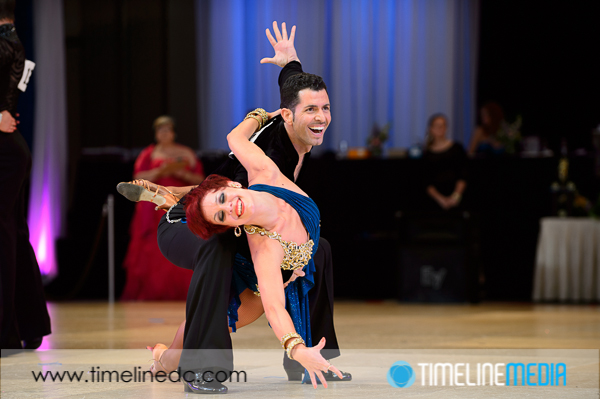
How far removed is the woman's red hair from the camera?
248 centimetres

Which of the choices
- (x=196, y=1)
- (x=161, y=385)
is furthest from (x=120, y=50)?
(x=161, y=385)

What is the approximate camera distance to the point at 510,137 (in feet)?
24.5

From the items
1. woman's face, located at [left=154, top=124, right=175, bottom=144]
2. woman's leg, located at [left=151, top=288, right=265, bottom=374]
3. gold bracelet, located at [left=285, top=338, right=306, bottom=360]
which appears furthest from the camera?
woman's face, located at [left=154, top=124, right=175, bottom=144]

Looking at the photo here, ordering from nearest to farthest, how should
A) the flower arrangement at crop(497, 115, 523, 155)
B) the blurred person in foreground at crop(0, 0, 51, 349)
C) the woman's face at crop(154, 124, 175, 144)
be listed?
the blurred person in foreground at crop(0, 0, 51, 349) < the woman's face at crop(154, 124, 175, 144) < the flower arrangement at crop(497, 115, 523, 155)

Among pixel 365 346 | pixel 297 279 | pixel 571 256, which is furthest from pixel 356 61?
pixel 297 279

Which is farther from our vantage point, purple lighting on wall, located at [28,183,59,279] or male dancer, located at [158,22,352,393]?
purple lighting on wall, located at [28,183,59,279]

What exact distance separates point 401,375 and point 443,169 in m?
4.46

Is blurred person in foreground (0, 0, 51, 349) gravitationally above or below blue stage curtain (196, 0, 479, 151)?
below

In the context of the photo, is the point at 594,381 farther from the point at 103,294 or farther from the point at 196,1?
the point at 196,1

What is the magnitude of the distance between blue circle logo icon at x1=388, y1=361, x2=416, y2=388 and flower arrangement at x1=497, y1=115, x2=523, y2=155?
4.62 m

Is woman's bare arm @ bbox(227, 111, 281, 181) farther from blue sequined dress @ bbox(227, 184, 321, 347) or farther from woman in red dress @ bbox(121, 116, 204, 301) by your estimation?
woman in red dress @ bbox(121, 116, 204, 301)

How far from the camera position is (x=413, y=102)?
9.27 m

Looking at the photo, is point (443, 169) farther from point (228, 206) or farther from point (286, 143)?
point (228, 206)

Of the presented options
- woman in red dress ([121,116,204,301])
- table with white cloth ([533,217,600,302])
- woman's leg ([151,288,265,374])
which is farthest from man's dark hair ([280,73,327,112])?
table with white cloth ([533,217,600,302])
